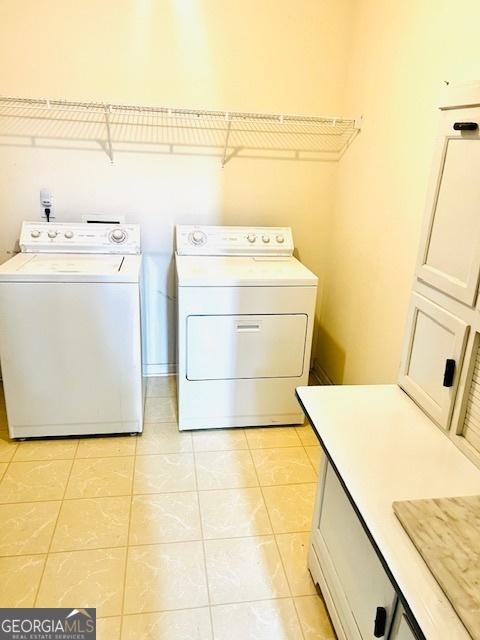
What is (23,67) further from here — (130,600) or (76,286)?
(130,600)

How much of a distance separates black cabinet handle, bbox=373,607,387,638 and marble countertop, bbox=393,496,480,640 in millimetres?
246

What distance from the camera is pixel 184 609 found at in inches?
63.3

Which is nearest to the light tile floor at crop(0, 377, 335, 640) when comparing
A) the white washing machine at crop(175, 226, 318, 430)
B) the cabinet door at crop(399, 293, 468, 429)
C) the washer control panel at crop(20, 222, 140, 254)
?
the white washing machine at crop(175, 226, 318, 430)

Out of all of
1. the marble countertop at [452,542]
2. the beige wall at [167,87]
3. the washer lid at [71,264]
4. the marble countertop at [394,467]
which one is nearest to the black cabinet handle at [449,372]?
the marble countertop at [394,467]

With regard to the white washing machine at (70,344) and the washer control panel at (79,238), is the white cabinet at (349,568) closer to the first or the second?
the white washing machine at (70,344)

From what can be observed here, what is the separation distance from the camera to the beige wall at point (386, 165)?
72.6 inches

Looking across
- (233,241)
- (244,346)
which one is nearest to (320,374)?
(244,346)

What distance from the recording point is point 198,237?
9.16 feet

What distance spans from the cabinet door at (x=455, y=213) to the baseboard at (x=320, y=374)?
174 cm

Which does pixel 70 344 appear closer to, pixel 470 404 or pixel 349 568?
pixel 349 568

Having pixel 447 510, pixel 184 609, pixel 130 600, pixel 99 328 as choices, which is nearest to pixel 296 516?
pixel 184 609

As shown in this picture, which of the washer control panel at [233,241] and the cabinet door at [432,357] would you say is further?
the washer control panel at [233,241]

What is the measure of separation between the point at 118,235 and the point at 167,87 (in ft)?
2.89

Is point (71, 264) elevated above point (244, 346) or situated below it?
above
